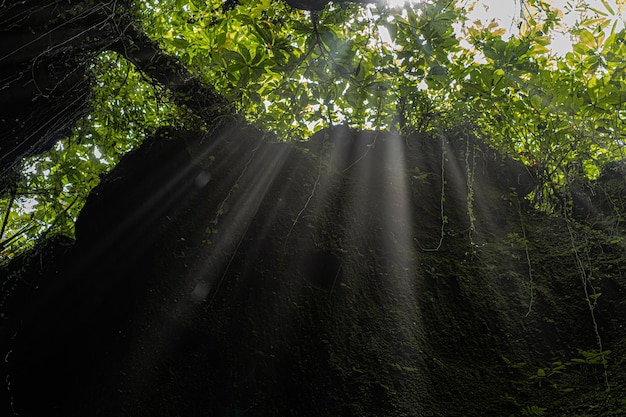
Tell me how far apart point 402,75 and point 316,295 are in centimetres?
157

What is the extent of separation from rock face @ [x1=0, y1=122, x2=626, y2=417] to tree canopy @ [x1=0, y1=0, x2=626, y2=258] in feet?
1.12

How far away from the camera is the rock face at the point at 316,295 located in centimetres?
153

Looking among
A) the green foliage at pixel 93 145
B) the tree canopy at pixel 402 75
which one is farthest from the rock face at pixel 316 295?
the green foliage at pixel 93 145

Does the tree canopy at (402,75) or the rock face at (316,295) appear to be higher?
the tree canopy at (402,75)

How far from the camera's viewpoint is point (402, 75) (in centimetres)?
228

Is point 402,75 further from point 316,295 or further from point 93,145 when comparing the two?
point 93,145

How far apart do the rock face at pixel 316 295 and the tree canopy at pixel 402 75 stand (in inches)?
13.4

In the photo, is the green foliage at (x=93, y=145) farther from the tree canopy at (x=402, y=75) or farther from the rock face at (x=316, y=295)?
the rock face at (x=316, y=295)

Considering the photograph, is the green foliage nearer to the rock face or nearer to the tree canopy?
the tree canopy

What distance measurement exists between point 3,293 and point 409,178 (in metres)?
3.56

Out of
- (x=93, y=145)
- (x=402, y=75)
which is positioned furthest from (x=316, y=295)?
(x=93, y=145)

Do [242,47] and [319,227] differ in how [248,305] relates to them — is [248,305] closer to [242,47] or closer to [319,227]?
[319,227]

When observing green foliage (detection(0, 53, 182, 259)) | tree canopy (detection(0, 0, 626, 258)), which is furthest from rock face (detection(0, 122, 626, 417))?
green foliage (detection(0, 53, 182, 259))

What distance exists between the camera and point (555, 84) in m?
2.48
